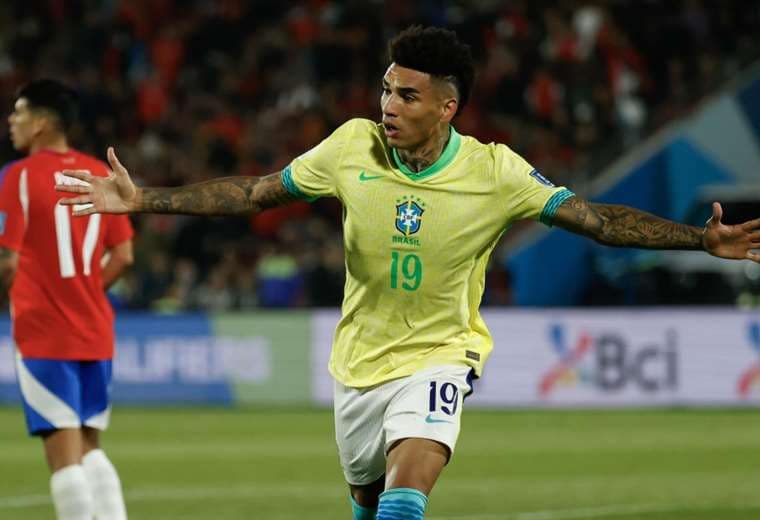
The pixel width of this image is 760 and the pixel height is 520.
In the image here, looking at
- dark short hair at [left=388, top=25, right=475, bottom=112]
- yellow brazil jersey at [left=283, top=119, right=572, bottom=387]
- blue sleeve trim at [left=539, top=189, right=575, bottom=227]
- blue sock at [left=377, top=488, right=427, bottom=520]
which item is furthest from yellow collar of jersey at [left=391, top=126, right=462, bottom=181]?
blue sock at [left=377, top=488, right=427, bottom=520]

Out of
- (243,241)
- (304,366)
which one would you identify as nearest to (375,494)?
(304,366)

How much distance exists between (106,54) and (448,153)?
18924 mm

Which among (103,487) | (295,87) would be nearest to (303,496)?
(103,487)

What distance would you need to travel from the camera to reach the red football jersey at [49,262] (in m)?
7.59

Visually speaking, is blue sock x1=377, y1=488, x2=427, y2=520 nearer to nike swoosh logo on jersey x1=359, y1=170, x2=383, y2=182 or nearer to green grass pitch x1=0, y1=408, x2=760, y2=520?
nike swoosh logo on jersey x1=359, y1=170, x2=383, y2=182

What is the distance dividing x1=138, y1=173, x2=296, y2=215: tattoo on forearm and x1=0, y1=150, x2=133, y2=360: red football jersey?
1.56m

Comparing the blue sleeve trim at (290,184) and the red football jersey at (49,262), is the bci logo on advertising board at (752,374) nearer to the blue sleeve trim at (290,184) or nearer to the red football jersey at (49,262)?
the red football jersey at (49,262)

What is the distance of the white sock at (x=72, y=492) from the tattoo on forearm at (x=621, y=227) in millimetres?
2649

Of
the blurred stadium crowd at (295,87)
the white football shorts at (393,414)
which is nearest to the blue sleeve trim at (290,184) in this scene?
the white football shorts at (393,414)

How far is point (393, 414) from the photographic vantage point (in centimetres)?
612

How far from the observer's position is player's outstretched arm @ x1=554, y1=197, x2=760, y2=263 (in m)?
6.08

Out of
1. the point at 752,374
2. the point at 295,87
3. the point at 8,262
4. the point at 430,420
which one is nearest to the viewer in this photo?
the point at 430,420

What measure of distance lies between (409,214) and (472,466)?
7146 millimetres

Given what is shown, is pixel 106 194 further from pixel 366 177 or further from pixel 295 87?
pixel 295 87
